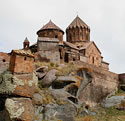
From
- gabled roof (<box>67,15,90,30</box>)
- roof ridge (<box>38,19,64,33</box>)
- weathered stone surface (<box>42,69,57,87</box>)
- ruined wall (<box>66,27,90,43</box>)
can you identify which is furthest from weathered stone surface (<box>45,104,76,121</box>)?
gabled roof (<box>67,15,90,30</box>)

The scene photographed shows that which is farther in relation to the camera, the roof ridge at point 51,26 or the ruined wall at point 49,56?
the roof ridge at point 51,26

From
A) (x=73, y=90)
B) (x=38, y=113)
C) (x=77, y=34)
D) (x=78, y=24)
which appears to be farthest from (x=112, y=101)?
(x=78, y=24)

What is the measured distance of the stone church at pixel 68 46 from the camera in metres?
19.4

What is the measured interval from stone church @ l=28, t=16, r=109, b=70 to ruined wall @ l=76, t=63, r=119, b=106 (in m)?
3.73

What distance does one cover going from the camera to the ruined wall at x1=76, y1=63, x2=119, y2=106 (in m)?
17.0

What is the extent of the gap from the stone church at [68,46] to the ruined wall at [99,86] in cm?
373

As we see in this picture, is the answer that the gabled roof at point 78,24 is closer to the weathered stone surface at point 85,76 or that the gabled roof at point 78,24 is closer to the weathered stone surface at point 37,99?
the weathered stone surface at point 85,76

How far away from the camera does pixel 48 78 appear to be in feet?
44.4

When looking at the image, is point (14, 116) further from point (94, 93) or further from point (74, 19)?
point (74, 19)

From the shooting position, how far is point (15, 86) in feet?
37.1

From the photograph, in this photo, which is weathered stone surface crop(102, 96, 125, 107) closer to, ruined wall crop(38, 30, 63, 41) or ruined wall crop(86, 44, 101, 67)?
ruined wall crop(86, 44, 101, 67)

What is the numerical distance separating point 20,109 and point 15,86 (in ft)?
4.34

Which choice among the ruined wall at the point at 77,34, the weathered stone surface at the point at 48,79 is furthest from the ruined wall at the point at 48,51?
the ruined wall at the point at 77,34

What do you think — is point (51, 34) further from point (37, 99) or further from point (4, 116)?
point (4, 116)
